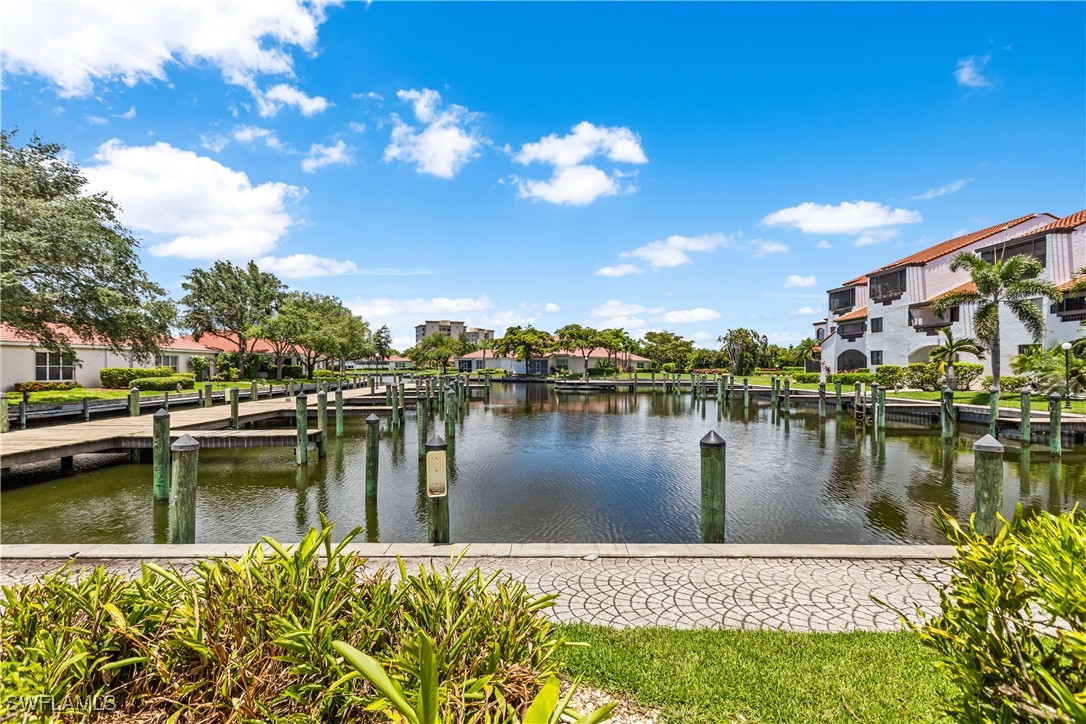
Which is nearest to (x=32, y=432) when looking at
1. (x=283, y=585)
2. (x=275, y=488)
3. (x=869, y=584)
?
(x=275, y=488)

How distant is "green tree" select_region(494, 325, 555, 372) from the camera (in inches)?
2714

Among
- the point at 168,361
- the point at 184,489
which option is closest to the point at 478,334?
the point at 168,361

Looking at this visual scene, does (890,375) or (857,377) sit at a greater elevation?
(890,375)

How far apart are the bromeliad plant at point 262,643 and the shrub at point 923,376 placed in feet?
129

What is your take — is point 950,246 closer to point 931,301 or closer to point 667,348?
point 931,301

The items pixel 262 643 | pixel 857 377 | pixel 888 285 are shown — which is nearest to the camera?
pixel 262 643

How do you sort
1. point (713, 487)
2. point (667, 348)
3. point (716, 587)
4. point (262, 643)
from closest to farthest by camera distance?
point (262, 643) < point (716, 587) < point (713, 487) < point (667, 348)

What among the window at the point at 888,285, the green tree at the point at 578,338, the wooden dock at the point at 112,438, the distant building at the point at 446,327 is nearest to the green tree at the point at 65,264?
the wooden dock at the point at 112,438

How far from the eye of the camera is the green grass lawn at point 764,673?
3289 millimetres

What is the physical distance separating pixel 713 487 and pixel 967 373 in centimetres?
3486

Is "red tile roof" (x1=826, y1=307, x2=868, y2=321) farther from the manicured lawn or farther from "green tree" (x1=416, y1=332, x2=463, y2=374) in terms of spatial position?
"green tree" (x1=416, y1=332, x2=463, y2=374)

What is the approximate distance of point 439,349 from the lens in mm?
85938

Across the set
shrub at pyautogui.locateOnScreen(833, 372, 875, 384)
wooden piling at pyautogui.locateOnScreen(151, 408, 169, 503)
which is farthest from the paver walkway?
shrub at pyautogui.locateOnScreen(833, 372, 875, 384)

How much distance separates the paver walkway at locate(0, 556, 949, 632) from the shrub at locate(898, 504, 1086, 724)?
7.90 ft
